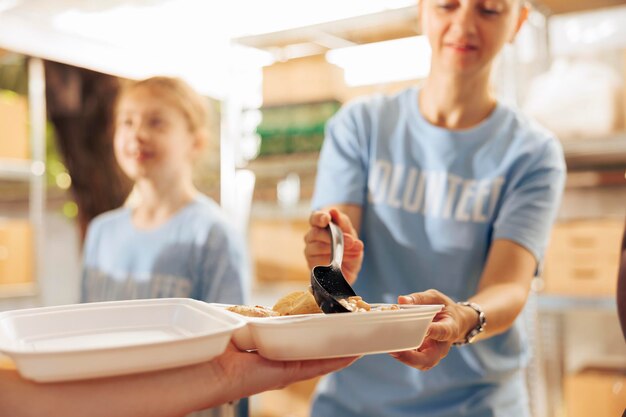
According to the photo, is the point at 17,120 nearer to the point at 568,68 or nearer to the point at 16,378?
the point at 568,68

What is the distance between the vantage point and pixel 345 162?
1.19 m

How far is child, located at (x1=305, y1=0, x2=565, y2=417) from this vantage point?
3.48ft

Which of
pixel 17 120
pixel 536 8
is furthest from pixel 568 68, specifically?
Answer: pixel 17 120

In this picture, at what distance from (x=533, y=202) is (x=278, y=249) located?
1.65 metres

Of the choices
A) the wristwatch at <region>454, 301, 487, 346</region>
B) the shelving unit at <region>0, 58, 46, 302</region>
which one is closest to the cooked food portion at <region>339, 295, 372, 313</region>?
the wristwatch at <region>454, 301, 487, 346</region>

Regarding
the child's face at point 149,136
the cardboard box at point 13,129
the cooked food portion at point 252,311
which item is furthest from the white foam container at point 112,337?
the cardboard box at point 13,129

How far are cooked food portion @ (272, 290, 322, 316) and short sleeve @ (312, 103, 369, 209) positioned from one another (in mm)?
447

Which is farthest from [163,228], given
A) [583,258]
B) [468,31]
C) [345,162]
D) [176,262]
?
[583,258]

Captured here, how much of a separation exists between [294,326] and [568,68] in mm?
1838

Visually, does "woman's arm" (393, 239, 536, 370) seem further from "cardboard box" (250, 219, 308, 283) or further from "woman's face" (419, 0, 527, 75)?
"cardboard box" (250, 219, 308, 283)

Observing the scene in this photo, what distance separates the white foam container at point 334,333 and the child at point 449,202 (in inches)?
15.5

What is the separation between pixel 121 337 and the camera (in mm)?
688

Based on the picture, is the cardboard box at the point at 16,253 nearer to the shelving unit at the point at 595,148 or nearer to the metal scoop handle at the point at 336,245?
the shelving unit at the point at 595,148

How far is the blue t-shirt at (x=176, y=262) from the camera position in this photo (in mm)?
1579
